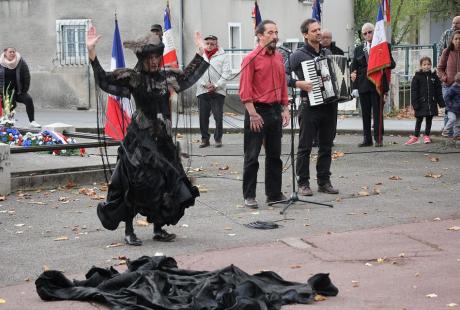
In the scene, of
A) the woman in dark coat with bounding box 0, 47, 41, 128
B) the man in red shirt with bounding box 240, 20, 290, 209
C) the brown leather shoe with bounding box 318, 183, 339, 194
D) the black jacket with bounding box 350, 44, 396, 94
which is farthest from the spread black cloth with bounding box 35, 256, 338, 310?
the woman in dark coat with bounding box 0, 47, 41, 128

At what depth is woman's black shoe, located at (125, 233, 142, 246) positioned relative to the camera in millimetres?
8969

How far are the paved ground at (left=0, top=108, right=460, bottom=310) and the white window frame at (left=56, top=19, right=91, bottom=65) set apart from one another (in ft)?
48.4

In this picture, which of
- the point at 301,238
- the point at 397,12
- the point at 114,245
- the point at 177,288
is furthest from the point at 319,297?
the point at 397,12

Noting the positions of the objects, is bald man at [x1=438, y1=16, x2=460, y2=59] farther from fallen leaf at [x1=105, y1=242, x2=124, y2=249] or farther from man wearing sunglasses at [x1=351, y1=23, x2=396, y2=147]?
fallen leaf at [x1=105, y1=242, x2=124, y2=249]

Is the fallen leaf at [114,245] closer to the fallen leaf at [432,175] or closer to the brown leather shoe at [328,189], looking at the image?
the brown leather shoe at [328,189]

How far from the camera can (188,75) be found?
30.7 feet

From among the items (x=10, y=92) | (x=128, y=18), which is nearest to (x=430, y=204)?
(x=10, y=92)

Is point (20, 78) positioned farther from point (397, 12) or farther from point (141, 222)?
point (397, 12)

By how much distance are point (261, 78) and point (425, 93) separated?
6.89 m

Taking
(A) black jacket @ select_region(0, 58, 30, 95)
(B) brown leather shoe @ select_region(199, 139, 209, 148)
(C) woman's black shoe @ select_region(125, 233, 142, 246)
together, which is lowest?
(C) woman's black shoe @ select_region(125, 233, 142, 246)

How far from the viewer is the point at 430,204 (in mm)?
10922

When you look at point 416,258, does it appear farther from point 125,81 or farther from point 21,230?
point 21,230

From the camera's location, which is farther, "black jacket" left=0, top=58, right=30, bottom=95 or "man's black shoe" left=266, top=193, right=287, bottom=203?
"black jacket" left=0, top=58, right=30, bottom=95

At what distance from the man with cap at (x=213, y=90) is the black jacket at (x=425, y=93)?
3.37m
